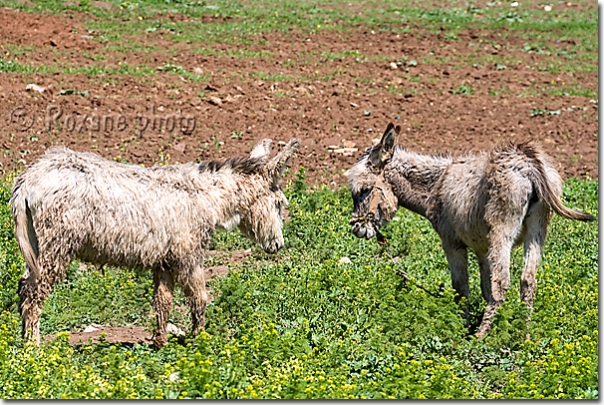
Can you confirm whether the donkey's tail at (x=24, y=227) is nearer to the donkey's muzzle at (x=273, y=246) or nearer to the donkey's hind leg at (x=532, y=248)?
the donkey's muzzle at (x=273, y=246)

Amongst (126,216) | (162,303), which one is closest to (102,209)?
(126,216)

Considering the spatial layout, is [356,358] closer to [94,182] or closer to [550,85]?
[94,182]

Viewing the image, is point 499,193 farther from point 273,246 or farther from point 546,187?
point 273,246

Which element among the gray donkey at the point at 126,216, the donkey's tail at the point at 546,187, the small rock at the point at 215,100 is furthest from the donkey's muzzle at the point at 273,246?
the small rock at the point at 215,100

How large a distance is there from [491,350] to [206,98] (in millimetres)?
11351

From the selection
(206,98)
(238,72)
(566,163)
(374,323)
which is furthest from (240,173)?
(238,72)

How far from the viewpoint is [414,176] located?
970 cm

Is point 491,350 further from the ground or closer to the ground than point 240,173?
closer to the ground

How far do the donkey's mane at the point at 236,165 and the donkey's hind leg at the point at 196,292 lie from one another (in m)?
0.93

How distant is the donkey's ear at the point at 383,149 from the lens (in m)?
9.55

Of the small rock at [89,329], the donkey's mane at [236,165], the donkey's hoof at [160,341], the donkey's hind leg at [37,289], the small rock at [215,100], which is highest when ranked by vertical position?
the donkey's mane at [236,165]

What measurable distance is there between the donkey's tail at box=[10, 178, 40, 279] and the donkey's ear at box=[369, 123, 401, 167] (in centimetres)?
353

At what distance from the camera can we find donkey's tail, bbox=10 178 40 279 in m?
7.73

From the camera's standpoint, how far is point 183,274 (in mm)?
8234
